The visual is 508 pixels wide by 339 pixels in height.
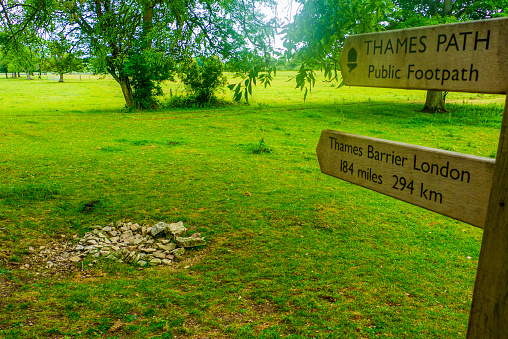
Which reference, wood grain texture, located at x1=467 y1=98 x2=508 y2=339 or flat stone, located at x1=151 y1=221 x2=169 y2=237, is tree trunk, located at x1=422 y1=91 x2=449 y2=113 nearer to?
flat stone, located at x1=151 y1=221 x2=169 y2=237

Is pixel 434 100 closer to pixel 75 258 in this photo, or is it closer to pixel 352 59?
pixel 75 258

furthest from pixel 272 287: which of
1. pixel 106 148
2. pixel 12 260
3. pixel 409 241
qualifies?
pixel 106 148

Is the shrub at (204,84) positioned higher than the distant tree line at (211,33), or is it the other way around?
the distant tree line at (211,33)

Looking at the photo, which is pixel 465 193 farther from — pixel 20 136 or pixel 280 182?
pixel 20 136

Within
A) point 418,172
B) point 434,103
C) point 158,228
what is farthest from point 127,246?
point 434,103

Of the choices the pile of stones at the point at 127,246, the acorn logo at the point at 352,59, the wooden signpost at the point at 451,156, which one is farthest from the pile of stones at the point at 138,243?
the acorn logo at the point at 352,59

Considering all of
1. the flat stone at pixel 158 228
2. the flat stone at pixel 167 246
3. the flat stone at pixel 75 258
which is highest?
the flat stone at pixel 158 228

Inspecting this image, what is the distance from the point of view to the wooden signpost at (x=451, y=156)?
1855mm

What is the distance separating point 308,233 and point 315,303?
186 cm

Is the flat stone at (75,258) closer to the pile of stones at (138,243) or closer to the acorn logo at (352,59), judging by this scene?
the pile of stones at (138,243)

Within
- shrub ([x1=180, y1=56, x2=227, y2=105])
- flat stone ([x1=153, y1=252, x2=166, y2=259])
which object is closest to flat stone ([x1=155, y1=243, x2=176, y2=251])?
flat stone ([x1=153, y1=252, x2=166, y2=259])

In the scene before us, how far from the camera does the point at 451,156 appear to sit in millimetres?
2082

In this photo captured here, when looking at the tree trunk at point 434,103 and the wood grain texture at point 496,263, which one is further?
the tree trunk at point 434,103

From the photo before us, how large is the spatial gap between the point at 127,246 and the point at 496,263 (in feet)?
15.5
